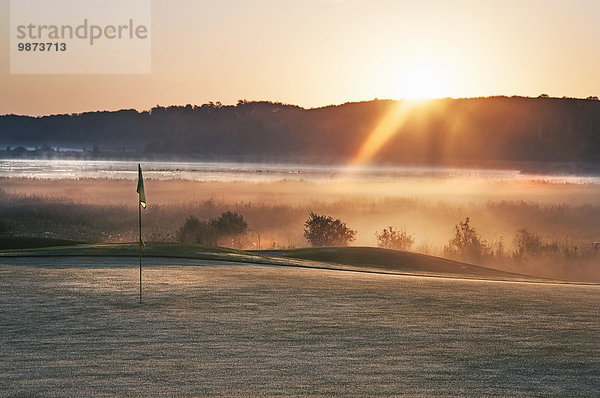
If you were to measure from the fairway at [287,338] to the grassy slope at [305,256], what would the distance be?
647cm

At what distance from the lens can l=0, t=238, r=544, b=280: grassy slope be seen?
26.0m

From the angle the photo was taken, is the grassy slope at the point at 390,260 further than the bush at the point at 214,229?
No

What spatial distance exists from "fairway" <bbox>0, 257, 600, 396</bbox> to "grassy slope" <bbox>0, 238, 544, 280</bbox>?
6.47 metres

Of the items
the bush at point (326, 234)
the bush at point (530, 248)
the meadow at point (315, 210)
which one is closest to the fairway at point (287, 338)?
the meadow at point (315, 210)

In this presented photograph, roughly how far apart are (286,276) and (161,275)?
2791mm

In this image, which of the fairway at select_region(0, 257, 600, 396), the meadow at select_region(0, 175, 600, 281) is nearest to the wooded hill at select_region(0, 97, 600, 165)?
the meadow at select_region(0, 175, 600, 281)

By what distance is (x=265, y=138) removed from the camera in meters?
195

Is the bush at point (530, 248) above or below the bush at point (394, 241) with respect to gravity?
below

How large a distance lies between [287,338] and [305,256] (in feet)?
66.0

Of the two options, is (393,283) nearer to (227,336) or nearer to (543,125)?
(227,336)

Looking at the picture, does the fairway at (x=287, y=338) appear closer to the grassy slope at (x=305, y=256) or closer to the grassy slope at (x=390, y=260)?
the grassy slope at (x=305, y=256)

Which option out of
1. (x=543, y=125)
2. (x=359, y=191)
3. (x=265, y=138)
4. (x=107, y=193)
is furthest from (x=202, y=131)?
(x=107, y=193)

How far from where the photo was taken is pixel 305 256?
32125 millimetres

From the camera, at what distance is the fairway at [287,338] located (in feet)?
31.0
